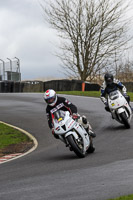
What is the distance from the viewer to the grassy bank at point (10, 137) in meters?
15.2

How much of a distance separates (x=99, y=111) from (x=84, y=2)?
24612 millimetres

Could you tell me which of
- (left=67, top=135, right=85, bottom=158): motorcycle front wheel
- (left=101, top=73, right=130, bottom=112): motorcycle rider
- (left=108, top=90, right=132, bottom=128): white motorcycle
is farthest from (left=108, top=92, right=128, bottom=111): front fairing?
(left=67, top=135, right=85, bottom=158): motorcycle front wheel

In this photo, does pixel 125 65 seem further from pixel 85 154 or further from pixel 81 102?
pixel 85 154

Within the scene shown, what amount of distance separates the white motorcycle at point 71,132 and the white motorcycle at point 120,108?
426 centimetres

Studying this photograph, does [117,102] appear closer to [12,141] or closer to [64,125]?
[12,141]

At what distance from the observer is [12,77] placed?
137 feet

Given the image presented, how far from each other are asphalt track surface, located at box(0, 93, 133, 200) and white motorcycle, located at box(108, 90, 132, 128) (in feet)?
1.22

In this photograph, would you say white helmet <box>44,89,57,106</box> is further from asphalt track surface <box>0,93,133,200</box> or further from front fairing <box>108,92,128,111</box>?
front fairing <box>108,92,128,111</box>

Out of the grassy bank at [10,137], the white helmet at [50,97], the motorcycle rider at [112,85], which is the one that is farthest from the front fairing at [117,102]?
the white helmet at [50,97]

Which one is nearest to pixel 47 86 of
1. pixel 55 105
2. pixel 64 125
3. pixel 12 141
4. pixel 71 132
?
pixel 12 141

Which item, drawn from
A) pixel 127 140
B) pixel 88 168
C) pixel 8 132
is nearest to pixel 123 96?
pixel 127 140

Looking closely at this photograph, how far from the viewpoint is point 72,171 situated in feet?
28.3

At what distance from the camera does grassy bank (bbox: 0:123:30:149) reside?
1523 cm

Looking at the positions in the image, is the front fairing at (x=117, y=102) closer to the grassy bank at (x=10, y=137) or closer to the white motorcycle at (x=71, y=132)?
the grassy bank at (x=10, y=137)
